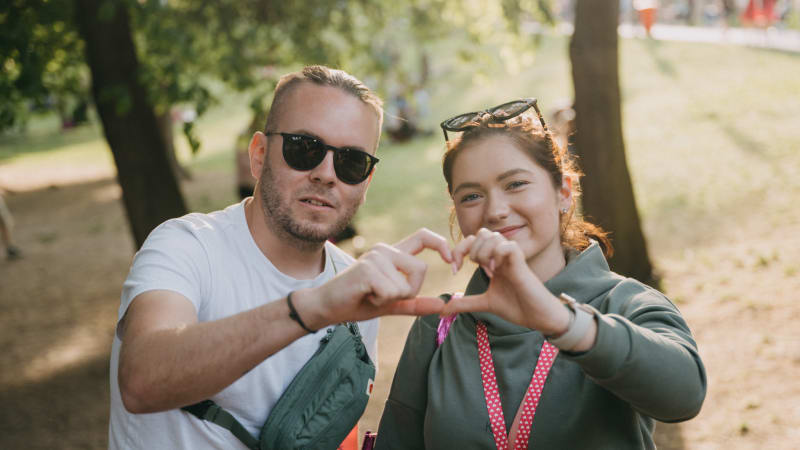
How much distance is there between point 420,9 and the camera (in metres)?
12.2

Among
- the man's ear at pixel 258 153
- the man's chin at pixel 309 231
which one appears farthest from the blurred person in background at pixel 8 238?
the man's chin at pixel 309 231

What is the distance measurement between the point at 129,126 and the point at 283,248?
488 cm

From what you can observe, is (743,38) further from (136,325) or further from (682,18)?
(136,325)

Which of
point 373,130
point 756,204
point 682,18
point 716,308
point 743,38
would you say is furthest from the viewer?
Result: point 682,18

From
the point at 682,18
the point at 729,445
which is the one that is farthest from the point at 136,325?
the point at 682,18

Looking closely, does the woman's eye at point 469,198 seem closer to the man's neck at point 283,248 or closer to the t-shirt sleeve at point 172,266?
the man's neck at point 283,248

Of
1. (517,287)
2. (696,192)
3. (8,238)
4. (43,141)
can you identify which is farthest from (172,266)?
(43,141)

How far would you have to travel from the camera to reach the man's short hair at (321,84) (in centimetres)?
267

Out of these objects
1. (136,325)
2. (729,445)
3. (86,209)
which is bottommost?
(86,209)

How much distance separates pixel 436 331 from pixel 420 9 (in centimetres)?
1067

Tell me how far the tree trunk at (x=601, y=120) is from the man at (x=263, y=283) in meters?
4.88

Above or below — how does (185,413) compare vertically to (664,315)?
below

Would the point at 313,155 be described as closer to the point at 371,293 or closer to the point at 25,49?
the point at 371,293

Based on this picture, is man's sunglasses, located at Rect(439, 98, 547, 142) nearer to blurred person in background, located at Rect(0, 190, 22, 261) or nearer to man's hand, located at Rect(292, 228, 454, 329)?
man's hand, located at Rect(292, 228, 454, 329)
